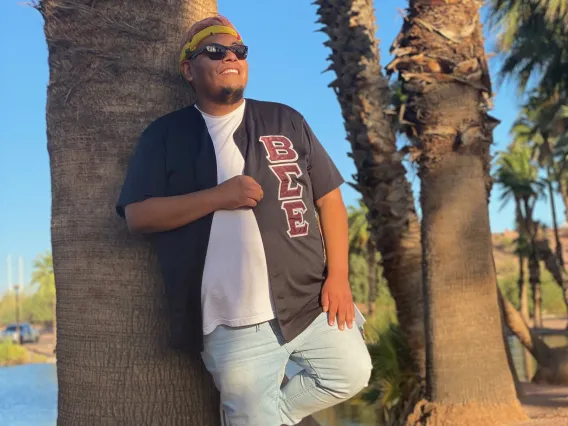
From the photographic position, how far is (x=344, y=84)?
8688 millimetres

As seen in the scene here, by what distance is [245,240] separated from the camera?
2457mm

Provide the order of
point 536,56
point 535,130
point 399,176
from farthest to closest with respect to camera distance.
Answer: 1. point 535,130
2. point 536,56
3. point 399,176

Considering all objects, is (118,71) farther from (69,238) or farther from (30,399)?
(30,399)

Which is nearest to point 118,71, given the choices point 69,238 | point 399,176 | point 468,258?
point 69,238

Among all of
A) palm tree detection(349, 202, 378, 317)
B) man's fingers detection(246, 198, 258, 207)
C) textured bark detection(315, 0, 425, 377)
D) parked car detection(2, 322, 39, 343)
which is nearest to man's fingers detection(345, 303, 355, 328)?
man's fingers detection(246, 198, 258, 207)

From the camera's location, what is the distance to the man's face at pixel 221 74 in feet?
8.48

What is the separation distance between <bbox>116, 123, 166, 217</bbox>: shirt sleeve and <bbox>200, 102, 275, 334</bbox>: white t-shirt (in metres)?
0.25

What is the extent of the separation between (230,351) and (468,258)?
4.39 m

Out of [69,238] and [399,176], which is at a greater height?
[399,176]

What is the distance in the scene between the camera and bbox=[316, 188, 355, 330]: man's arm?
8.36 ft

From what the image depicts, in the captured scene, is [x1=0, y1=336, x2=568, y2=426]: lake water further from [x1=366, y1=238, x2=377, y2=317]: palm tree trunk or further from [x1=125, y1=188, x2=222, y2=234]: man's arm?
[x1=366, y1=238, x2=377, y2=317]: palm tree trunk

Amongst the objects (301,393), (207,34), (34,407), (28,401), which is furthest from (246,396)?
(28,401)

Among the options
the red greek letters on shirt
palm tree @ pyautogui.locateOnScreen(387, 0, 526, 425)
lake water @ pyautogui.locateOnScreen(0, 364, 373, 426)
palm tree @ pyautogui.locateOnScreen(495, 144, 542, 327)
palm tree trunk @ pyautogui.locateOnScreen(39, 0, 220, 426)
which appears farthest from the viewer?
palm tree @ pyautogui.locateOnScreen(495, 144, 542, 327)

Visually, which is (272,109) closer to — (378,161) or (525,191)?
(378,161)
